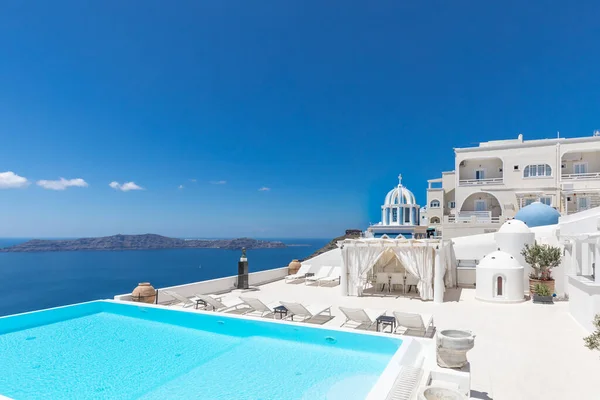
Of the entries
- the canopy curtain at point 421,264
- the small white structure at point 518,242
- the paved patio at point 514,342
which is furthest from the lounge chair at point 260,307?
the small white structure at point 518,242

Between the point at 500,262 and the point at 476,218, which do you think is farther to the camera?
the point at 476,218

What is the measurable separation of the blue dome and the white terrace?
11820 mm

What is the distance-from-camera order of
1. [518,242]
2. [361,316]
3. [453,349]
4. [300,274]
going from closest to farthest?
[453,349] < [361,316] < [518,242] < [300,274]

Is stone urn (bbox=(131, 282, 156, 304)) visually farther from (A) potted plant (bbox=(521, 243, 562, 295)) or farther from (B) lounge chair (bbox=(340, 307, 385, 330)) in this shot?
(A) potted plant (bbox=(521, 243, 562, 295))

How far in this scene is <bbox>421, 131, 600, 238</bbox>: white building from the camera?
27.9 m

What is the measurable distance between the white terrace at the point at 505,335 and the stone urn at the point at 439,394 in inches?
51.7

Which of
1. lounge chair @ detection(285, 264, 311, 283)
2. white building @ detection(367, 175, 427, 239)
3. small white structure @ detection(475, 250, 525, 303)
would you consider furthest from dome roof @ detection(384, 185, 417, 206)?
small white structure @ detection(475, 250, 525, 303)

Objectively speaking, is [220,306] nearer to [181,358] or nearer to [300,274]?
[181,358]

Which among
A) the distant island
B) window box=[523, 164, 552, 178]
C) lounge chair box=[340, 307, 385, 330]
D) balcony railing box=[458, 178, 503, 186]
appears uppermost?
window box=[523, 164, 552, 178]

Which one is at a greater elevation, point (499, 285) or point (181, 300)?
point (499, 285)

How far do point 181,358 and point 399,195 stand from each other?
51.4 feet

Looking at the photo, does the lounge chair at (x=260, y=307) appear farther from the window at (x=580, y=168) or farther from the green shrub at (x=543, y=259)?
the window at (x=580, y=168)

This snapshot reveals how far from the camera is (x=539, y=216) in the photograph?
2336 centimetres

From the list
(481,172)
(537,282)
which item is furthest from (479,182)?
(537,282)
